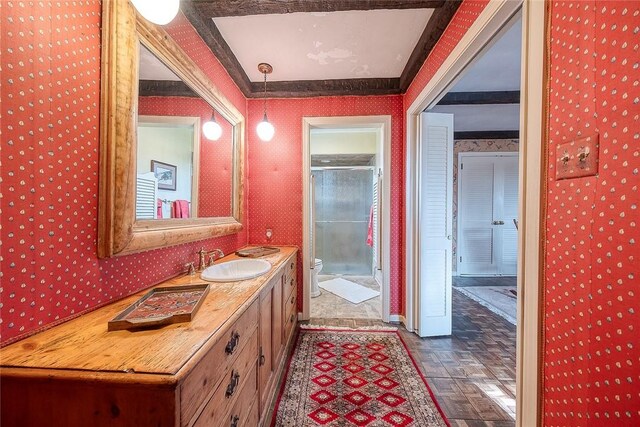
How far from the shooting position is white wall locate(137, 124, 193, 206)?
1.23 metres

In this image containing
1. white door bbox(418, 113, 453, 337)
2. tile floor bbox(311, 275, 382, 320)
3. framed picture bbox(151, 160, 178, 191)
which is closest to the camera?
framed picture bbox(151, 160, 178, 191)

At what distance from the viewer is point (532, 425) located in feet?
3.09

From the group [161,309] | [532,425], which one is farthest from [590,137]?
[161,309]

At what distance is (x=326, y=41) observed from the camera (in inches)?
79.8

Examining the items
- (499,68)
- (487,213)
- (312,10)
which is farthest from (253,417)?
(487,213)

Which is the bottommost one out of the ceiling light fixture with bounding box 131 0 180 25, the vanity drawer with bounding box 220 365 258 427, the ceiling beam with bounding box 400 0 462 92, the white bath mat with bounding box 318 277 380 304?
the white bath mat with bounding box 318 277 380 304

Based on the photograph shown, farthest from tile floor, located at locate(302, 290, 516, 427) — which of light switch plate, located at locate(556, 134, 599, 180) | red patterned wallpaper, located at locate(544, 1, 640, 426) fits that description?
light switch plate, located at locate(556, 134, 599, 180)

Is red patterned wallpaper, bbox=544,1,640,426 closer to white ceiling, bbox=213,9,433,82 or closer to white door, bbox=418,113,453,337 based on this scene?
white ceiling, bbox=213,9,433,82

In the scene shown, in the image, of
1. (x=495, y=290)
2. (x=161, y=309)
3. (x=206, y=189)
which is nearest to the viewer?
(x=161, y=309)

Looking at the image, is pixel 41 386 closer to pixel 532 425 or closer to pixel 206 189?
pixel 206 189

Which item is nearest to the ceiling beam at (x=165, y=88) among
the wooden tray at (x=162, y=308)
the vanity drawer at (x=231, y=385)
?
the wooden tray at (x=162, y=308)

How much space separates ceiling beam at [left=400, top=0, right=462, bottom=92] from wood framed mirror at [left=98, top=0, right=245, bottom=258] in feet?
5.48

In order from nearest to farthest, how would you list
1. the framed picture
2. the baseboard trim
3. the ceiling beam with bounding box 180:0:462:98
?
the framed picture < the ceiling beam with bounding box 180:0:462:98 < the baseboard trim

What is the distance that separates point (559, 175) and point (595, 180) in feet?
0.37
